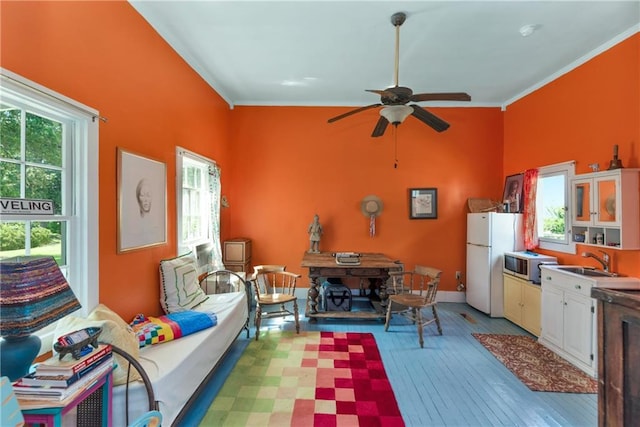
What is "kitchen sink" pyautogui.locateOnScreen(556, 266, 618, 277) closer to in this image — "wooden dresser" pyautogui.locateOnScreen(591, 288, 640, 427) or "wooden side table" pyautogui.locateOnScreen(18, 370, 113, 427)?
"wooden dresser" pyautogui.locateOnScreen(591, 288, 640, 427)

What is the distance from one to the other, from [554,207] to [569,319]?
1.54m

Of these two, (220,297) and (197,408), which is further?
(220,297)

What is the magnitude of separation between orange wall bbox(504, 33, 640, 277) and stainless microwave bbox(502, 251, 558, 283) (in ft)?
0.82

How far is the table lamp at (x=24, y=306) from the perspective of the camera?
1.12 metres

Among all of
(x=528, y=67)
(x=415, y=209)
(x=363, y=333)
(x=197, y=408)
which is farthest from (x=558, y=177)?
(x=197, y=408)

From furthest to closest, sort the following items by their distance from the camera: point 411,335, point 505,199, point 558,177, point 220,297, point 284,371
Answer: point 505,199
point 558,177
point 411,335
point 220,297
point 284,371

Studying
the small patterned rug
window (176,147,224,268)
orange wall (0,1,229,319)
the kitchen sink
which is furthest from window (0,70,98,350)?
the kitchen sink

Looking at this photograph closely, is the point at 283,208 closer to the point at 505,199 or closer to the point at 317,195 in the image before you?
the point at 317,195

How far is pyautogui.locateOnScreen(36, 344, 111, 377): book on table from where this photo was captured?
1243 millimetres

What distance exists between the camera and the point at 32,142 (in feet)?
5.47

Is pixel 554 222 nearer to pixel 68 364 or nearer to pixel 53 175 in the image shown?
pixel 68 364

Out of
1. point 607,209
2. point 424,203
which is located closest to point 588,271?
point 607,209

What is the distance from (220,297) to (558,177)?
4.43 metres

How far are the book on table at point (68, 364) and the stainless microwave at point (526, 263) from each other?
13.9 feet
